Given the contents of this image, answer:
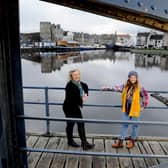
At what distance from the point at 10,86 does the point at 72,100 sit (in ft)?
4.75

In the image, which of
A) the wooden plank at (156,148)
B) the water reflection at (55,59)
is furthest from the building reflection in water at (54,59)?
the wooden plank at (156,148)

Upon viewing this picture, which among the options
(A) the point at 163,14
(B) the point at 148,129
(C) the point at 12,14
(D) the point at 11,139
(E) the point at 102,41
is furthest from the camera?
(E) the point at 102,41

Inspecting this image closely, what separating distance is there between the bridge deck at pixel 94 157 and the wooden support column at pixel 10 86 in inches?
48.2

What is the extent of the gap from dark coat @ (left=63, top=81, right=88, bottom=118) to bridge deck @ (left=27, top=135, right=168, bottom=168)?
77cm

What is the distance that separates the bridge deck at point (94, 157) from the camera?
12.2 ft

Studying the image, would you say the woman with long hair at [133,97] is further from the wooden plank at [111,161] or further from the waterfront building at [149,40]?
the waterfront building at [149,40]

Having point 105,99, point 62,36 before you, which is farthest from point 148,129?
point 62,36

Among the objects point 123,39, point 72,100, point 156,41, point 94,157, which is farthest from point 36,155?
point 123,39

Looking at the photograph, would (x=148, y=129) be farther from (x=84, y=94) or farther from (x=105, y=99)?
(x=84, y=94)

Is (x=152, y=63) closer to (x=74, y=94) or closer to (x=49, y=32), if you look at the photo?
(x=49, y=32)

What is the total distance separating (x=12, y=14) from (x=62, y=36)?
105 meters

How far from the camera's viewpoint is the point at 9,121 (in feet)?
8.18

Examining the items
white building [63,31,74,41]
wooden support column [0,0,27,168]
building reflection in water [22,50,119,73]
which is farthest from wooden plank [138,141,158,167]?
white building [63,31,74,41]

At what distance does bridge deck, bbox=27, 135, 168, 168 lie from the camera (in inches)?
146
